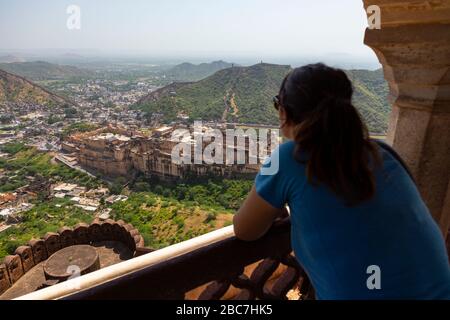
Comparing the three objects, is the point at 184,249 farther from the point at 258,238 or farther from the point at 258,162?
the point at 258,162

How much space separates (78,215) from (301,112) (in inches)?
886

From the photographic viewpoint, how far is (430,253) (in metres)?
0.95

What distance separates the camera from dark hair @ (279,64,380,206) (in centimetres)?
92

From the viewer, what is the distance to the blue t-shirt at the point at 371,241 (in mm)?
901

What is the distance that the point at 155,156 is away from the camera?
28.7 m

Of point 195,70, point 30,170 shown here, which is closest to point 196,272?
point 30,170

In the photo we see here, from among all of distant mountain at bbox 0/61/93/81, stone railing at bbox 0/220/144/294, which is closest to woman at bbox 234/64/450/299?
stone railing at bbox 0/220/144/294

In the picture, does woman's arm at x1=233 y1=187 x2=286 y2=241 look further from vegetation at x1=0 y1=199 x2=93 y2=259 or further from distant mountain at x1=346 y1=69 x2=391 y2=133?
distant mountain at x1=346 y1=69 x2=391 y2=133

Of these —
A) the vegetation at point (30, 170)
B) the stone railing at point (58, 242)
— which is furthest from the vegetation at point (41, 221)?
the stone railing at point (58, 242)

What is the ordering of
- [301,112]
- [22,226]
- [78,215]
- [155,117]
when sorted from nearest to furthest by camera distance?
1. [301,112]
2. [22,226]
3. [78,215]
4. [155,117]

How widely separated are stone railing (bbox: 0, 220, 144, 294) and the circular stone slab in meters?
0.93

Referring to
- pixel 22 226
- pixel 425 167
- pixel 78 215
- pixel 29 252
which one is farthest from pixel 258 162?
pixel 425 167

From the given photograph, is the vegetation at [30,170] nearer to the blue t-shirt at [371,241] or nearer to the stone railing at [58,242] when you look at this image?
the stone railing at [58,242]

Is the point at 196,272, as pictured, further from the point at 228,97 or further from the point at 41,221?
the point at 228,97
